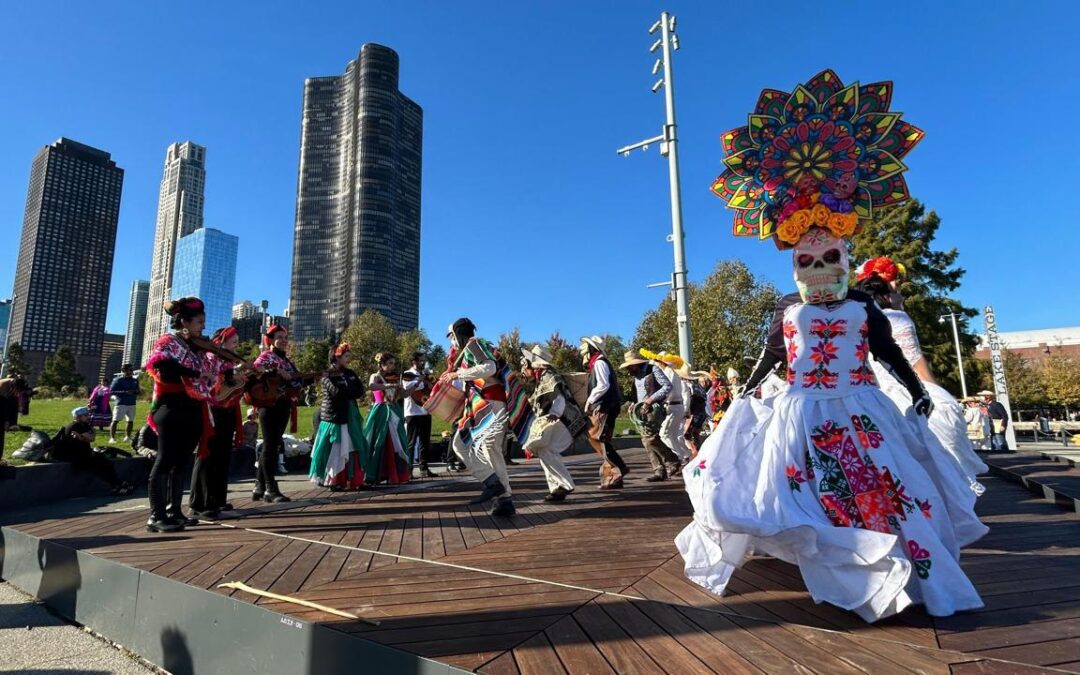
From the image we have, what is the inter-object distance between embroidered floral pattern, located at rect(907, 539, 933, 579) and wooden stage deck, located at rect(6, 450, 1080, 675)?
0.19m

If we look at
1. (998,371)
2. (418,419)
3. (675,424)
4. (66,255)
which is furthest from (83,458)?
(66,255)

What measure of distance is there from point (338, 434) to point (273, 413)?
115 centimetres

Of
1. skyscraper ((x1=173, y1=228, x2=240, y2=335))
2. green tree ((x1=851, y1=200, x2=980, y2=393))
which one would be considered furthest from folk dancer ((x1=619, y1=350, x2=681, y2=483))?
skyscraper ((x1=173, y1=228, x2=240, y2=335))

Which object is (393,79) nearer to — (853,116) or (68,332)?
(68,332)

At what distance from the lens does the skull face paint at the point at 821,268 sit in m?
2.99

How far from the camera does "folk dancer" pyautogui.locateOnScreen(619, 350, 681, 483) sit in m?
7.45

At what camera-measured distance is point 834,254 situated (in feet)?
9.87

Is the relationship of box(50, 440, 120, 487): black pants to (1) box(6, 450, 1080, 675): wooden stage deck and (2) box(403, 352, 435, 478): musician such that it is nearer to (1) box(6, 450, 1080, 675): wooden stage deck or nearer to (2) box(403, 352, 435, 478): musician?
(1) box(6, 450, 1080, 675): wooden stage deck

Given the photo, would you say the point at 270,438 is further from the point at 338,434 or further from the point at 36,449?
the point at 36,449

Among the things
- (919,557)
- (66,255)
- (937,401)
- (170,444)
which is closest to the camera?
(919,557)

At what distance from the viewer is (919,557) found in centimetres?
237

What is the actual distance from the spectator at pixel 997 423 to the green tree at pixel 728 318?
31.0 ft

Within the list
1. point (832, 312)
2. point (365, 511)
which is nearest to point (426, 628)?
point (832, 312)

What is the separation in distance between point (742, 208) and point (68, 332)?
132601mm
